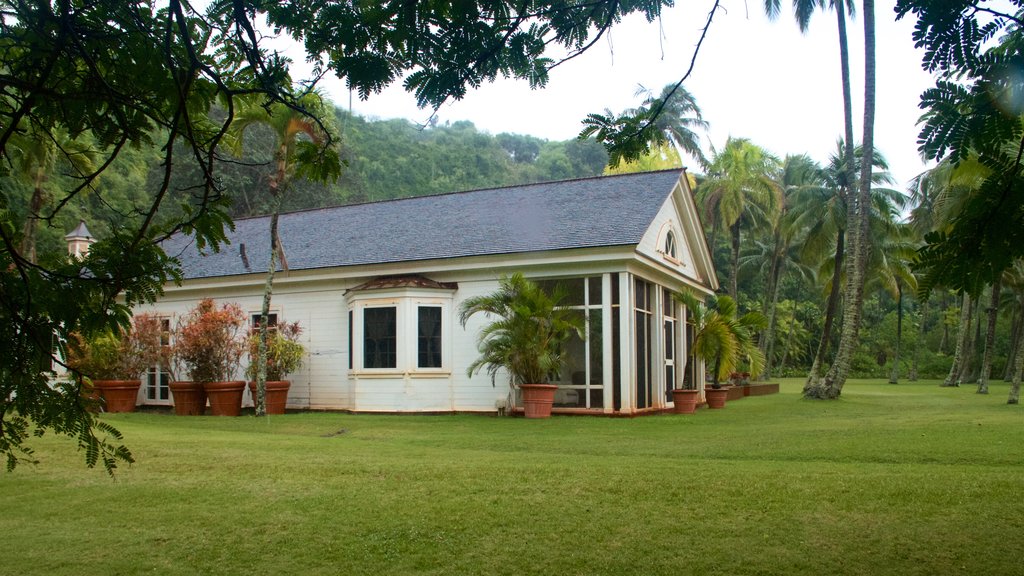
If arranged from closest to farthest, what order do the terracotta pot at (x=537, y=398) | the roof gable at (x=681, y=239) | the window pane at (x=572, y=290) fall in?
the terracotta pot at (x=537, y=398) → the window pane at (x=572, y=290) → the roof gable at (x=681, y=239)

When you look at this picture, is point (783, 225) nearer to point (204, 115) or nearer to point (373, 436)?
point (373, 436)

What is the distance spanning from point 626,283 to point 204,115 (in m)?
12.2

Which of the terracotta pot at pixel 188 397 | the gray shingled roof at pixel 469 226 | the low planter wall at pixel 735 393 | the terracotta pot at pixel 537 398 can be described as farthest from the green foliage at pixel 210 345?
the low planter wall at pixel 735 393

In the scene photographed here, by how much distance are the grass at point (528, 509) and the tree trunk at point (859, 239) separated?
10.5 metres

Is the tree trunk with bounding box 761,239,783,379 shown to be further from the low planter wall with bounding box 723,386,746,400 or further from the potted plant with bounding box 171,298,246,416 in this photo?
the potted plant with bounding box 171,298,246,416

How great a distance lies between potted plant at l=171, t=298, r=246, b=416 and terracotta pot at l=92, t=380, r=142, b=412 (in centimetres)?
147

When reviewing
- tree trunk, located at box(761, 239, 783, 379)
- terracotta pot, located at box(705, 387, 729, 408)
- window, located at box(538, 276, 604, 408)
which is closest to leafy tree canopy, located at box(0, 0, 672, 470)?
window, located at box(538, 276, 604, 408)

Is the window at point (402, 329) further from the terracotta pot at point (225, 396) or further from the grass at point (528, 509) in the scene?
the grass at point (528, 509)

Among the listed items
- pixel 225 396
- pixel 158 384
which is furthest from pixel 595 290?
pixel 158 384

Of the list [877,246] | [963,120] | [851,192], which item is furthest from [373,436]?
[877,246]

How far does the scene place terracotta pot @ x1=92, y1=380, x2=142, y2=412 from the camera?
19.0 meters

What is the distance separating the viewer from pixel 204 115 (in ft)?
16.3

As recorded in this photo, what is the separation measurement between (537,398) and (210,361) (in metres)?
7.32

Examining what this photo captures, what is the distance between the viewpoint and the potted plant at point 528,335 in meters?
15.8
